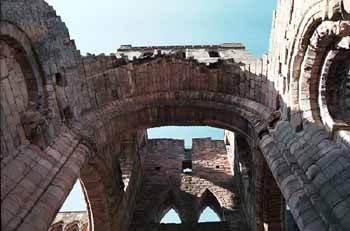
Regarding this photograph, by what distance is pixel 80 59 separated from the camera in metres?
8.93

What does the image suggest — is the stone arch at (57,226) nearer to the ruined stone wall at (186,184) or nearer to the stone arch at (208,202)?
the ruined stone wall at (186,184)

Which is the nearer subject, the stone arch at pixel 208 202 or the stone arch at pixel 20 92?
the stone arch at pixel 20 92

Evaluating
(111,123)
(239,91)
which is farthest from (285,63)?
(111,123)

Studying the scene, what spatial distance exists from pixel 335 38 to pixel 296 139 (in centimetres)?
164

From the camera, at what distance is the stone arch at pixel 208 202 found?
1385 centimetres

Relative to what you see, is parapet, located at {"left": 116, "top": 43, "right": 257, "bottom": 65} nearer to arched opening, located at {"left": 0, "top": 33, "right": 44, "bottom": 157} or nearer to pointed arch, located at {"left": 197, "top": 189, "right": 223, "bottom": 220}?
pointed arch, located at {"left": 197, "top": 189, "right": 223, "bottom": 220}

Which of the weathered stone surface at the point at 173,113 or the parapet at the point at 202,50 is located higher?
the parapet at the point at 202,50

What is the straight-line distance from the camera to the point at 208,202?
1426cm

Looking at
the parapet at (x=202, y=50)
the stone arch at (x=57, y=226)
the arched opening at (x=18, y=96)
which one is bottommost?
the arched opening at (x=18, y=96)

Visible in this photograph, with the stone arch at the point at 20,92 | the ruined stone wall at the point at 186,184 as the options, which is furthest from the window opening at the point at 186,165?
the stone arch at the point at 20,92

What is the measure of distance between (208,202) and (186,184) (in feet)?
3.14

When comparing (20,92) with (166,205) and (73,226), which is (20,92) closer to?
(73,226)

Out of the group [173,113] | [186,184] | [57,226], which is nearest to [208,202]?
[186,184]

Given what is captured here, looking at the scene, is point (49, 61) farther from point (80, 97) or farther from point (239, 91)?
point (239, 91)
